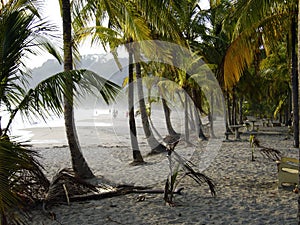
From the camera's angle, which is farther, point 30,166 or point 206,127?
point 206,127

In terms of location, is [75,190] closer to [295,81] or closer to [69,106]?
[69,106]

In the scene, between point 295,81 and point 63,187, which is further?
point 295,81

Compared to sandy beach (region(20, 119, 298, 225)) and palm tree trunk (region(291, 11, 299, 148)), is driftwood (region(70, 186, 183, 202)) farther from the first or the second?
palm tree trunk (region(291, 11, 299, 148))

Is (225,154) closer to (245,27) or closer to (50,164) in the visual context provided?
(245,27)

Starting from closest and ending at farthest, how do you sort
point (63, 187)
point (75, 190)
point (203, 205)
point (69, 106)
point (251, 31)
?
point (203, 205) → point (63, 187) → point (75, 190) → point (69, 106) → point (251, 31)

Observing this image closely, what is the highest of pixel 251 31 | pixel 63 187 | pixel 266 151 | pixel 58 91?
pixel 251 31

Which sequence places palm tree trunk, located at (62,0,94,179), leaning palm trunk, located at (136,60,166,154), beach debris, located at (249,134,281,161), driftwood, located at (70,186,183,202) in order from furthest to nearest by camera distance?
leaning palm trunk, located at (136,60,166,154) < beach debris, located at (249,134,281,161) < palm tree trunk, located at (62,0,94,179) < driftwood, located at (70,186,183,202)

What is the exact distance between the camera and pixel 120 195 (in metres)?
6.29

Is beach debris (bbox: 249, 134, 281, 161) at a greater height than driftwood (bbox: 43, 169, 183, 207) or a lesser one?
greater

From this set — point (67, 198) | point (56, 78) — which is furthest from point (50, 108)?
point (67, 198)

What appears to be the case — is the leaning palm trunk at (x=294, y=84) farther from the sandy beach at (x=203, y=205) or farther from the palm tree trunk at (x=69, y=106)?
the palm tree trunk at (x=69, y=106)

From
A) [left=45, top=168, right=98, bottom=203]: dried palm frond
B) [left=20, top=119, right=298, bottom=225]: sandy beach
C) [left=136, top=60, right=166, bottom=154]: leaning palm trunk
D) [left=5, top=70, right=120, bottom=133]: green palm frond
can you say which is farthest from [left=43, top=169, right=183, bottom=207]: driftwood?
[left=136, top=60, right=166, bottom=154]: leaning palm trunk

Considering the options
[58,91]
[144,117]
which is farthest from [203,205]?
[144,117]

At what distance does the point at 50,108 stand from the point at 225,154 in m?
7.68
